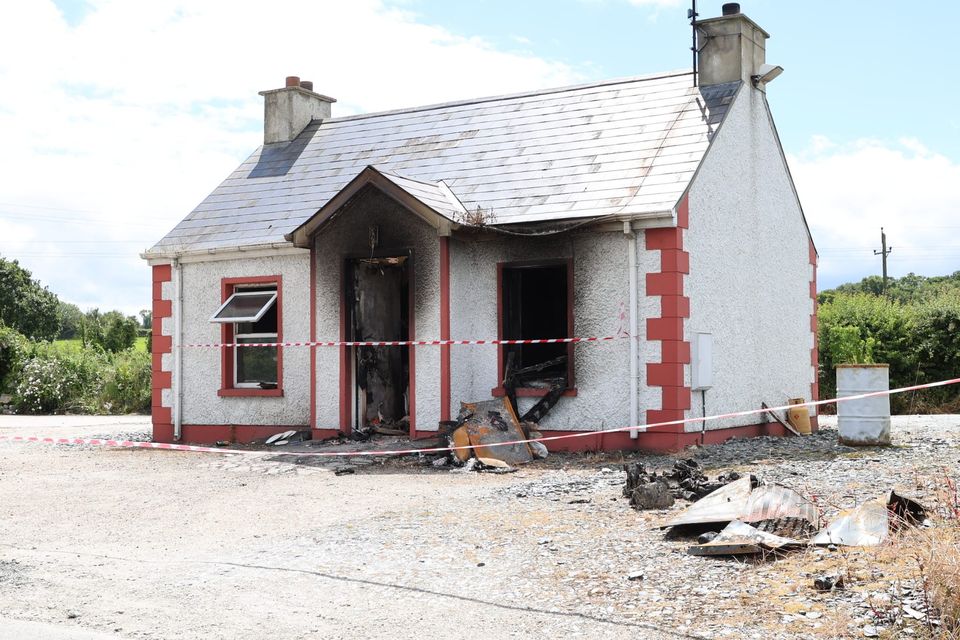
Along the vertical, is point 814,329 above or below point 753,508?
above

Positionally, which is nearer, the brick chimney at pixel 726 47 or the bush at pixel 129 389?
the brick chimney at pixel 726 47

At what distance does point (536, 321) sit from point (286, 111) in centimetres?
655

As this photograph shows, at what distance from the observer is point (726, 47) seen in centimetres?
1608

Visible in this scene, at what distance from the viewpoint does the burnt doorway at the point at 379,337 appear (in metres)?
15.5

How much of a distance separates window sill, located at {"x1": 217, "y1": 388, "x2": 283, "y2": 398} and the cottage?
31mm

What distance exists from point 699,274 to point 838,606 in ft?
30.0

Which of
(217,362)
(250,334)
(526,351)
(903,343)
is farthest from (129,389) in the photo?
(903,343)

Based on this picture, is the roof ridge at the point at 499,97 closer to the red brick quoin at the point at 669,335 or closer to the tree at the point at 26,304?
the red brick quoin at the point at 669,335

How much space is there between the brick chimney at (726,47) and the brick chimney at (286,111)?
8.04 metres

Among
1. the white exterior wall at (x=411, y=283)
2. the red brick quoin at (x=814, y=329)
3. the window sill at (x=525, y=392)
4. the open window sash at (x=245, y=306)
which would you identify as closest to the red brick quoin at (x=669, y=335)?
the window sill at (x=525, y=392)

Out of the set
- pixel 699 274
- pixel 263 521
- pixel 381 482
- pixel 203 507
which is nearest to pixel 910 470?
pixel 699 274

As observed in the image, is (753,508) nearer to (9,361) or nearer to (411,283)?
(411,283)

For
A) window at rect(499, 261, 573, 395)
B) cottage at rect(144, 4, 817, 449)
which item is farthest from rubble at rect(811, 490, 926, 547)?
window at rect(499, 261, 573, 395)

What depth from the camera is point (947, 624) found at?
5043 mm
